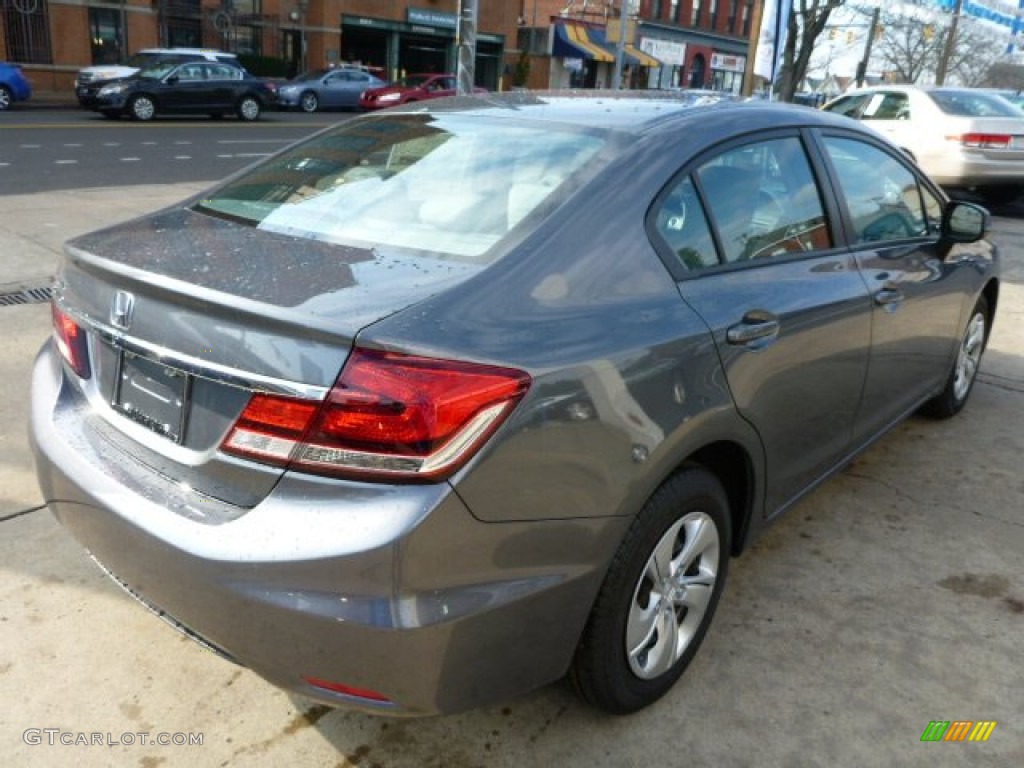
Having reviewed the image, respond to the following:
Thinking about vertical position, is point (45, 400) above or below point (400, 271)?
below

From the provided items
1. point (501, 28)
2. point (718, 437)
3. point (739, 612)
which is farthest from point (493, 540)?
point (501, 28)

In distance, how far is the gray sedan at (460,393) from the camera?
1.85 m

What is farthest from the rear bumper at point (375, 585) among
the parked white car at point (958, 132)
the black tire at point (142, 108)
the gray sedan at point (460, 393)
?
the black tire at point (142, 108)

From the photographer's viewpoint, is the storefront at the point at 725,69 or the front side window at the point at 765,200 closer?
the front side window at the point at 765,200

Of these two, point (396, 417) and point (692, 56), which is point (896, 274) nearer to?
point (396, 417)

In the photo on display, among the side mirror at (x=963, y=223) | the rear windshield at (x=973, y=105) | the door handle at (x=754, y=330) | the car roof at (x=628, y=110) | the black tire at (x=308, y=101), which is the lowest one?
the black tire at (x=308, y=101)

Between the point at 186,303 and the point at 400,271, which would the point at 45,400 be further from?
the point at 400,271

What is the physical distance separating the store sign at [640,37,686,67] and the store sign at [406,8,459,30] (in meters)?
15.8

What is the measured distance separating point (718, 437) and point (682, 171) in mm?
745

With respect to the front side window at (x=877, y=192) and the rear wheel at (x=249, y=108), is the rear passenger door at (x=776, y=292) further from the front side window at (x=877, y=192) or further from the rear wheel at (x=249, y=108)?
the rear wheel at (x=249, y=108)

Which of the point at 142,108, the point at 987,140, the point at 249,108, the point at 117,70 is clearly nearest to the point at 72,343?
the point at 987,140

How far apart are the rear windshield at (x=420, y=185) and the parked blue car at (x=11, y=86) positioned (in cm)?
2215

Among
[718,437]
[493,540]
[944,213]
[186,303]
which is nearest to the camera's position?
[493,540]

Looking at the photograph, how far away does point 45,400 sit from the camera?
254 cm
